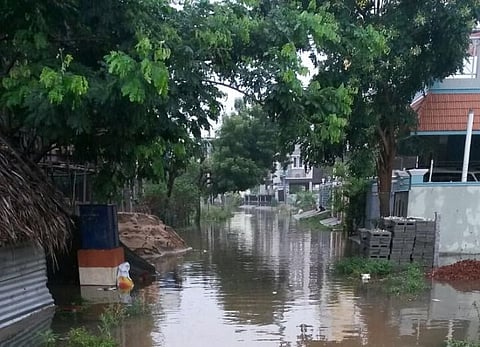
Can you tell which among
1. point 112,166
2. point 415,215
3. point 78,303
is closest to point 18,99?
point 112,166

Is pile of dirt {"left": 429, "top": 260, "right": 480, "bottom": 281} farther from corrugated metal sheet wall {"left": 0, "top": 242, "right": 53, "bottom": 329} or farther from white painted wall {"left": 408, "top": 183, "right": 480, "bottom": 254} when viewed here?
corrugated metal sheet wall {"left": 0, "top": 242, "right": 53, "bottom": 329}

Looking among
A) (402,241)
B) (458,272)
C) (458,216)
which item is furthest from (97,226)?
(458,216)

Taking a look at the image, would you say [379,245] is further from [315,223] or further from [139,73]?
[315,223]

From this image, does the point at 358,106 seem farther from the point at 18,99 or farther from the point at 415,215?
the point at 18,99

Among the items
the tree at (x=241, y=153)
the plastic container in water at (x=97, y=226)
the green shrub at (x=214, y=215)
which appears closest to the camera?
the plastic container in water at (x=97, y=226)

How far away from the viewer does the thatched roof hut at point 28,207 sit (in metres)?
7.91

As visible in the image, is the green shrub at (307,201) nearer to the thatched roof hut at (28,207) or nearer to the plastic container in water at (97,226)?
the plastic container in water at (97,226)

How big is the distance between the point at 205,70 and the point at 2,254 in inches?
161

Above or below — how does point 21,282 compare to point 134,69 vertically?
below

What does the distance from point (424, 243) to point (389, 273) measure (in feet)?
5.10

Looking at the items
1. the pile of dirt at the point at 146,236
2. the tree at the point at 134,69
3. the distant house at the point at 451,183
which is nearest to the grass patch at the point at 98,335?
the tree at the point at 134,69

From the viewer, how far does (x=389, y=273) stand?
12898mm

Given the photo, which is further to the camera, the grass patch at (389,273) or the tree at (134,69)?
the grass patch at (389,273)

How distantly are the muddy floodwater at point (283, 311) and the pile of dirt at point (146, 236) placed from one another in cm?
212
